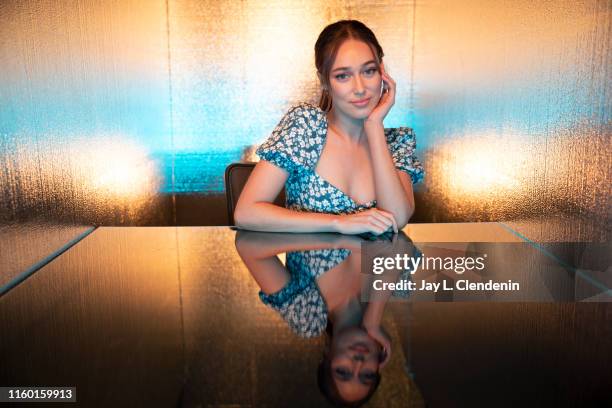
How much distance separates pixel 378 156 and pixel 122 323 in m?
1.24

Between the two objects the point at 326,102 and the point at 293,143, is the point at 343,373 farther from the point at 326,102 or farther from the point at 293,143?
the point at 326,102

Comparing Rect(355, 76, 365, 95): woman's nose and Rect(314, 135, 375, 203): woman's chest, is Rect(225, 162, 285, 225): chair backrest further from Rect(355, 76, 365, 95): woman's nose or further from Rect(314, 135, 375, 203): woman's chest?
Rect(355, 76, 365, 95): woman's nose

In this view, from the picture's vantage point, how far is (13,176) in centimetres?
136

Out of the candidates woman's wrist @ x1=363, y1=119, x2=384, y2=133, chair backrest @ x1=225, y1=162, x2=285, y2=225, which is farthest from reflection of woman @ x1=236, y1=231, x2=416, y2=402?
chair backrest @ x1=225, y1=162, x2=285, y2=225

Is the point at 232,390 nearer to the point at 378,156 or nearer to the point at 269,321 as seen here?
the point at 269,321

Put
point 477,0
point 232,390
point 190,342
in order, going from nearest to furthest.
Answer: point 232,390, point 190,342, point 477,0

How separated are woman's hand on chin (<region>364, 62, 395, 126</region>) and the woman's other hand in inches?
16.3

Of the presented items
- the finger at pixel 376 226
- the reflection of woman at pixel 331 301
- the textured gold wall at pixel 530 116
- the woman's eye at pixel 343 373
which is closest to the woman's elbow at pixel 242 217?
the reflection of woman at pixel 331 301

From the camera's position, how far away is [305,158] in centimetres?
206

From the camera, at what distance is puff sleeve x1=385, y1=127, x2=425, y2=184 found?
221cm

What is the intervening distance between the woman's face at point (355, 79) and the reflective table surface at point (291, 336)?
804 mm

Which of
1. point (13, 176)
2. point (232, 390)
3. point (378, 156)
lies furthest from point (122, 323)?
point (378, 156)

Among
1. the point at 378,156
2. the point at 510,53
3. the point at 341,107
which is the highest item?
the point at 510,53

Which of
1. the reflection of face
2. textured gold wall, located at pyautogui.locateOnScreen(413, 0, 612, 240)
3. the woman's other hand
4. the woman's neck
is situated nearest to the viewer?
the reflection of face
